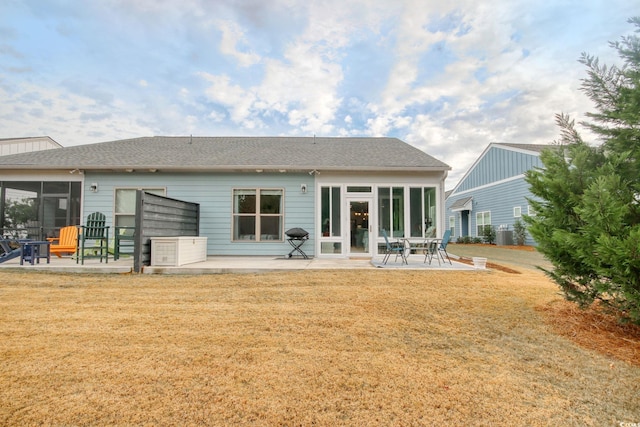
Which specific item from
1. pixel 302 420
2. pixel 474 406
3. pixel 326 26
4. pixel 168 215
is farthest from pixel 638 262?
pixel 326 26

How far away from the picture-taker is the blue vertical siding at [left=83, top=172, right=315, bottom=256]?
9258 millimetres

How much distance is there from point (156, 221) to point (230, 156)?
3.48 meters

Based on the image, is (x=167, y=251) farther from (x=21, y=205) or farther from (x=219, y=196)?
(x=21, y=205)

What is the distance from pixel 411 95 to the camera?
42.2 feet

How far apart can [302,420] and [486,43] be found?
37.3ft

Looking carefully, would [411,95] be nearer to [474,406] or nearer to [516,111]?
[516,111]

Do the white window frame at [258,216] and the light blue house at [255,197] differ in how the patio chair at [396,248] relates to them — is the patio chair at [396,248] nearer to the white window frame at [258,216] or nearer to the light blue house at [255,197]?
the light blue house at [255,197]

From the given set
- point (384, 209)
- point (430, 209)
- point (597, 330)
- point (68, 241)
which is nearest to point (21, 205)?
point (68, 241)

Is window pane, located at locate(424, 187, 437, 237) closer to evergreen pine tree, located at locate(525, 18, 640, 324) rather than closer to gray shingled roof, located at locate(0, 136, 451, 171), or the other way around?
gray shingled roof, located at locate(0, 136, 451, 171)

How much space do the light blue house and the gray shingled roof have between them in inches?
2.6

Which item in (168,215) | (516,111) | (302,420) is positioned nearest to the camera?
(302,420)

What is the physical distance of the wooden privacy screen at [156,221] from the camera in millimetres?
6492

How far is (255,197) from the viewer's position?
9.37 metres

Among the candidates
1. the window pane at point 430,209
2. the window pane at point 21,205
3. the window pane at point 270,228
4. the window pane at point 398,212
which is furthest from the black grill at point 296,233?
the window pane at point 21,205
